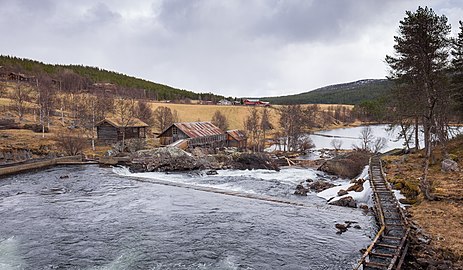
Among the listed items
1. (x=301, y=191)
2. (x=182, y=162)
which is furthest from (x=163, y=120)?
(x=301, y=191)

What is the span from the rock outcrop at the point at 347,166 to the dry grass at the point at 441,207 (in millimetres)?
5457

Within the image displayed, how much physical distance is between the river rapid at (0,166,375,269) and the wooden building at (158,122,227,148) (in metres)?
21.4

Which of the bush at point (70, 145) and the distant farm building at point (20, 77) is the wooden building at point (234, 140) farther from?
the distant farm building at point (20, 77)

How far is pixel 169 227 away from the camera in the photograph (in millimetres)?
18719

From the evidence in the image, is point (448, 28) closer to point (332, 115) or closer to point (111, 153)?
point (111, 153)

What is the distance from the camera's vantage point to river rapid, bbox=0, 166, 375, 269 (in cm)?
1433

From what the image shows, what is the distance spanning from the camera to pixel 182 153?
41219 mm

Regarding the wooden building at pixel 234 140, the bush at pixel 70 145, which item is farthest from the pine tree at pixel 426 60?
the bush at pixel 70 145

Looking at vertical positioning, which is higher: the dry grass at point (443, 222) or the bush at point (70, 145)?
the bush at point (70, 145)

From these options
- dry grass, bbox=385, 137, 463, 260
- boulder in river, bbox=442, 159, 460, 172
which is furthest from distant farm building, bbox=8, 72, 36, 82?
boulder in river, bbox=442, 159, 460, 172

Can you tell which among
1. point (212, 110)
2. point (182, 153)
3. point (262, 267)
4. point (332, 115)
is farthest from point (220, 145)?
Result: point (332, 115)

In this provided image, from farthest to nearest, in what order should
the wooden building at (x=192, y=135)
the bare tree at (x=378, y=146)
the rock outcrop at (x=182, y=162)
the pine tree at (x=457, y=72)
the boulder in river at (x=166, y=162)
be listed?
the bare tree at (x=378, y=146), the wooden building at (x=192, y=135), the rock outcrop at (x=182, y=162), the boulder in river at (x=166, y=162), the pine tree at (x=457, y=72)

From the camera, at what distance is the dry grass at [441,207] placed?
45.8 feet

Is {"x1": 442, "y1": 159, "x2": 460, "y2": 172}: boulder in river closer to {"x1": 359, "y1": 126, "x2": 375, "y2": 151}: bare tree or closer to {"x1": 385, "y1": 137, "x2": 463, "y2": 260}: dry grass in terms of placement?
{"x1": 385, "y1": 137, "x2": 463, "y2": 260}: dry grass
